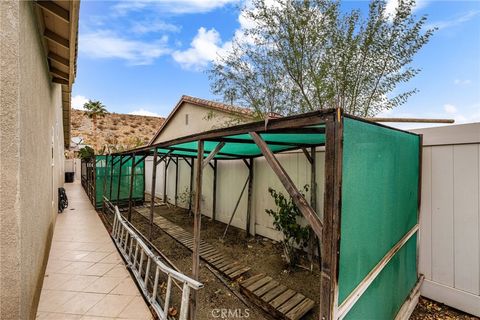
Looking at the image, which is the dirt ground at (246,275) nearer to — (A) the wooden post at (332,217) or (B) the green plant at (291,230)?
(B) the green plant at (291,230)

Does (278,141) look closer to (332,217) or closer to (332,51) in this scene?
(332,217)

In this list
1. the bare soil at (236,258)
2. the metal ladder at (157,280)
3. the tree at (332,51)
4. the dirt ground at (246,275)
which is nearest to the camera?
the metal ladder at (157,280)

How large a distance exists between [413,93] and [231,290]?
5385mm

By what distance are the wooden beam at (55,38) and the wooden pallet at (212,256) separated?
4415 mm

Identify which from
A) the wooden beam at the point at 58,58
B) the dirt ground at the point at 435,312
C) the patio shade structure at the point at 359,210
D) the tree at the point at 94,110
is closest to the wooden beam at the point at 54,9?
the wooden beam at the point at 58,58

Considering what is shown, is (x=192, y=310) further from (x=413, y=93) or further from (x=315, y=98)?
(x=413, y=93)

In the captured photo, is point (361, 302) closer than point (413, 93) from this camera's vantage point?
Yes

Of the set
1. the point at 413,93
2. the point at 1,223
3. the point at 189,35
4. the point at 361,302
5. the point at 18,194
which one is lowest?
the point at 361,302

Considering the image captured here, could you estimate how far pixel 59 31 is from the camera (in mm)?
3070

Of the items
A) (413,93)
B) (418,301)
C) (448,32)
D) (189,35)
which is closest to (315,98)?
(413,93)

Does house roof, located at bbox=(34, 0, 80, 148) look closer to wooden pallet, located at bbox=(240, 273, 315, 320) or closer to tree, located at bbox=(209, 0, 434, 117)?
tree, located at bbox=(209, 0, 434, 117)

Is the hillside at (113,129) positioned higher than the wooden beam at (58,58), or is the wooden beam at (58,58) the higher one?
the hillside at (113,129)

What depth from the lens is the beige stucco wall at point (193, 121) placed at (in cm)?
823

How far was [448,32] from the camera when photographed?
419 cm
